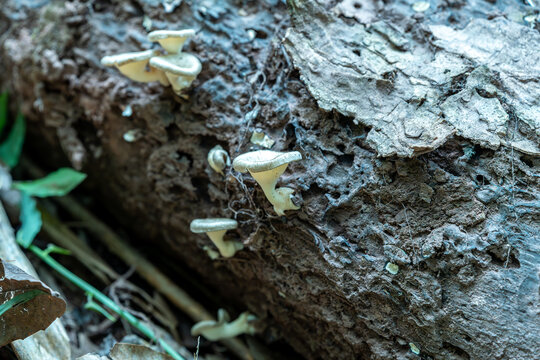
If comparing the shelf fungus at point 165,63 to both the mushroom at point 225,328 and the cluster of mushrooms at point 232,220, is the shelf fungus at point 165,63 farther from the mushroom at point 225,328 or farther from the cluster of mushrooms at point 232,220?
the mushroom at point 225,328

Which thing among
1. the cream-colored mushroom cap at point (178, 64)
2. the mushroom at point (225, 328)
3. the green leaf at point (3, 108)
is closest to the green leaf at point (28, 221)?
the green leaf at point (3, 108)

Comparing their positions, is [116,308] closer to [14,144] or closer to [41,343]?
[41,343]

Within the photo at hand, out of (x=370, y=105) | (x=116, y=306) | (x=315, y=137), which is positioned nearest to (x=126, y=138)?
(x=116, y=306)

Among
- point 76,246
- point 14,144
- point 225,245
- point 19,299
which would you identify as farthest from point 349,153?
point 14,144

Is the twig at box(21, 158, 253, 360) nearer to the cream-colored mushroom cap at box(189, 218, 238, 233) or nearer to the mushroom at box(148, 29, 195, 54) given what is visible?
the cream-colored mushroom cap at box(189, 218, 238, 233)

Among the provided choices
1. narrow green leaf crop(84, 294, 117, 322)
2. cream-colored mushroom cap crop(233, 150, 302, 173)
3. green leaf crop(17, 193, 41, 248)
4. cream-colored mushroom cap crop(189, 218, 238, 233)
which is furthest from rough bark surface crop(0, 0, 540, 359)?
narrow green leaf crop(84, 294, 117, 322)
